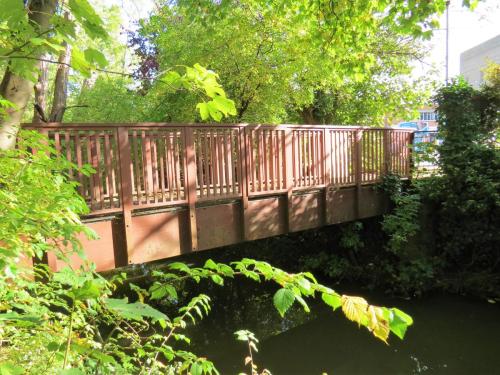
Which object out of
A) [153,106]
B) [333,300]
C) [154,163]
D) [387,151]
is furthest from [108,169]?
[153,106]

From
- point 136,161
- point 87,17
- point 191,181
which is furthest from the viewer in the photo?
point 191,181

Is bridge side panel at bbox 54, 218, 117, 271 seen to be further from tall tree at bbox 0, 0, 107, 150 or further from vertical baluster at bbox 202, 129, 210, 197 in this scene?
tall tree at bbox 0, 0, 107, 150

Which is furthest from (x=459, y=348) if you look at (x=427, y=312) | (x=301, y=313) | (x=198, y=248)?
(x=198, y=248)

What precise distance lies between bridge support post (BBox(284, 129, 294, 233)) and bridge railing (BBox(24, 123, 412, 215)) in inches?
0.7

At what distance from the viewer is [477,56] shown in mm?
48719

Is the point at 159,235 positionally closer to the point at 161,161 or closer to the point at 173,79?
the point at 161,161

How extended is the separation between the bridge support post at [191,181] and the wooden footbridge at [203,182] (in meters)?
0.01

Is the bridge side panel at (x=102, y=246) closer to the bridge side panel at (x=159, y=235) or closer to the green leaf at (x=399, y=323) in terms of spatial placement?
the bridge side panel at (x=159, y=235)

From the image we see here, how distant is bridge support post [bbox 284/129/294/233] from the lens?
6.83 metres

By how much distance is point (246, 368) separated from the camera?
610 centimetres

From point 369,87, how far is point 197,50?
7.75 meters

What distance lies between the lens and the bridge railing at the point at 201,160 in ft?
15.6

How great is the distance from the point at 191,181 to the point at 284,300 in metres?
4.35

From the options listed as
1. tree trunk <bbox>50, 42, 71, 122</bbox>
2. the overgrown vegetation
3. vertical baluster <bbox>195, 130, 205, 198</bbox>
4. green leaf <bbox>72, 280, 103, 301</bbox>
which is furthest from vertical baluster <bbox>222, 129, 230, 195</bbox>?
green leaf <bbox>72, 280, 103, 301</bbox>
